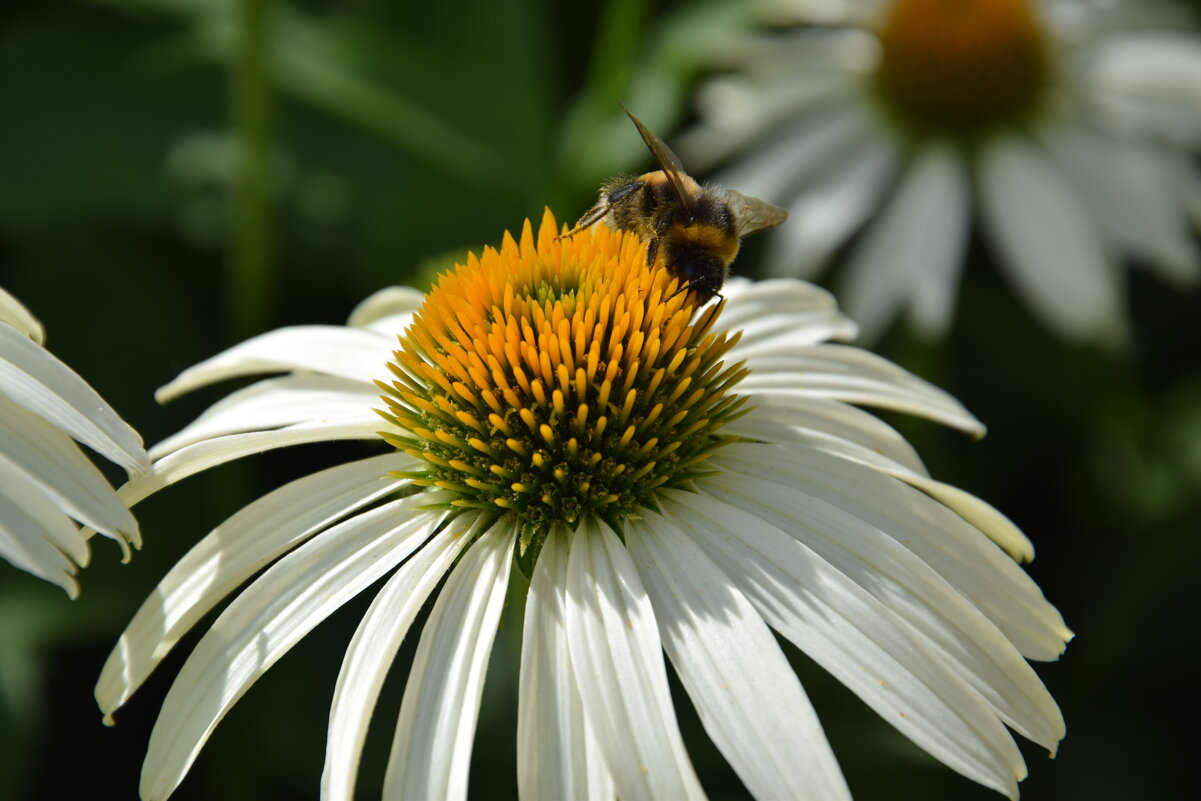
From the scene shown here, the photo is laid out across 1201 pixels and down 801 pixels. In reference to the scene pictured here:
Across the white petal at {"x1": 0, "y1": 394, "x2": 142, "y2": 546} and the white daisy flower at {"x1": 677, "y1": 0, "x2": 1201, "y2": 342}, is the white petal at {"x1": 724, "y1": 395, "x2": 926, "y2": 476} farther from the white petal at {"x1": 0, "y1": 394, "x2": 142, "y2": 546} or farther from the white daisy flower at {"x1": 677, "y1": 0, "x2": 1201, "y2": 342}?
the white daisy flower at {"x1": 677, "y1": 0, "x2": 1201, "y2": 342}

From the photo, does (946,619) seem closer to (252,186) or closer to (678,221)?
(678,221)

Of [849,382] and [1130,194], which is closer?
[849,382]

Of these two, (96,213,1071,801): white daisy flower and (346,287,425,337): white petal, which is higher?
(346,287,425,337): white petal

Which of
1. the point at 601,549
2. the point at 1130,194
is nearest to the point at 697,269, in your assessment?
the point at 601,549

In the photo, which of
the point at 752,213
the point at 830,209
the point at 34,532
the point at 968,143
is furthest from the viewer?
the point at 968,143

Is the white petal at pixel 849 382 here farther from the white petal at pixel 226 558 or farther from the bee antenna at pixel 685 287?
the white petal at pixel 226 558

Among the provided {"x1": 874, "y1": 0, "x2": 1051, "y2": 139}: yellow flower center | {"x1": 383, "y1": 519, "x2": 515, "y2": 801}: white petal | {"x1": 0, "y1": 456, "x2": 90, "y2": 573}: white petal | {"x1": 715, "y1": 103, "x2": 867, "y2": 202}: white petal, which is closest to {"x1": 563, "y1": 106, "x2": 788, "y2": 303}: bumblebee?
{"x1": 383, "y1": 519, "x2": 515, "y2": 801}: white petal

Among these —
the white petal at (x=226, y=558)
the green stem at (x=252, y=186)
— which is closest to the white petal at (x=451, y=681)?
the white petal at (x=226, y=558)

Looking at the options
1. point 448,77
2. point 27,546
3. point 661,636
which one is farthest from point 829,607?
point 448,77
